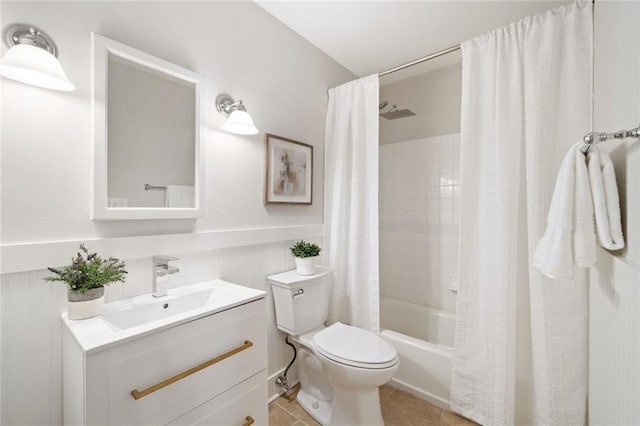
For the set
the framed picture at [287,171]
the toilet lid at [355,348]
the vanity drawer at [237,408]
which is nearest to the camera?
the vanity drawer at [237,408]

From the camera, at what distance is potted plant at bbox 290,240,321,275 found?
5.92 feet

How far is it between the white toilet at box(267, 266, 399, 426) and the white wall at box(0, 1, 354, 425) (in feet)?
0.56

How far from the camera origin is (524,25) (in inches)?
55.0

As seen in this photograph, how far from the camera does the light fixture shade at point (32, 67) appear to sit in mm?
827

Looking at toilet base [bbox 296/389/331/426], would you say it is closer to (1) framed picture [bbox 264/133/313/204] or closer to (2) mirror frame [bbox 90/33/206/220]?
(1) framed picture [bbox 264/133/313/204]

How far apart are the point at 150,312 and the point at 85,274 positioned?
29 centimetres

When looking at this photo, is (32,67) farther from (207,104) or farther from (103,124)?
(207,104)

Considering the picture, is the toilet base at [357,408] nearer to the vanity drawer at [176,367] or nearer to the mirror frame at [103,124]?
the vanity drawer at [176,367]

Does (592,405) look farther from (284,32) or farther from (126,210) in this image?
(284,32)

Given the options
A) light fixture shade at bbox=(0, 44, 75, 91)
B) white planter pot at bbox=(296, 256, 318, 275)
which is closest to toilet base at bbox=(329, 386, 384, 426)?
white planter pot at bbox=(296, 256, 318, 275)

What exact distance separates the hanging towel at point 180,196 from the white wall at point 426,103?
2.08 m

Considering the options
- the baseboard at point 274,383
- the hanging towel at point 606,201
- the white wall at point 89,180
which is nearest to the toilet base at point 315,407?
the baseboard at point 274,383

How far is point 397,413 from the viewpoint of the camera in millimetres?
1663

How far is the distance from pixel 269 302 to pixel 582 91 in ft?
6.60
